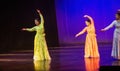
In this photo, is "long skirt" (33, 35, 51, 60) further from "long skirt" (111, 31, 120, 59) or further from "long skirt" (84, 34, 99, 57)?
"long skirt" (111, 31, 120, 59)

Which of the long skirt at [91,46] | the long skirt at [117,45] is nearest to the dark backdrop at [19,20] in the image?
the long skirt at [91,46]

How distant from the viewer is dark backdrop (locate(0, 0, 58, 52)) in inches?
680

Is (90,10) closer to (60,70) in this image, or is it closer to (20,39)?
(20,39)

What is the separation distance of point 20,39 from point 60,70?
27.1 feet

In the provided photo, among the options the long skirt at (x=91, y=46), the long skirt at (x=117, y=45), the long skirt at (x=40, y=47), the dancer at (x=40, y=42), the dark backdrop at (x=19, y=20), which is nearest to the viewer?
the long skirt at (x=117, y=45)

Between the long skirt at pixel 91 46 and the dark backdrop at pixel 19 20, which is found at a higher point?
the dark backdrop at pixel 19 20

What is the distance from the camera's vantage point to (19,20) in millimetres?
17516

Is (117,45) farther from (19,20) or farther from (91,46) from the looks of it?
(19,20)

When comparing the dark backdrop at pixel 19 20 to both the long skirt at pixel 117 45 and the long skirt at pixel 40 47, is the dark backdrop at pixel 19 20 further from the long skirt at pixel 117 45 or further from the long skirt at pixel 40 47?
the long skirt at pixel 117 45

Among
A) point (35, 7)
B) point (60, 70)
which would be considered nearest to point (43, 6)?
point (35, 7)

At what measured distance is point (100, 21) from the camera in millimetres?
18031

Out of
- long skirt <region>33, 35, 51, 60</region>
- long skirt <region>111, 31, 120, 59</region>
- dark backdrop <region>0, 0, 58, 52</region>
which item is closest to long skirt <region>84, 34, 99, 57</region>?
long skirt <region>33, 35, 51, 60</region>

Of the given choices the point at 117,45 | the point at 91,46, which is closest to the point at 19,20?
the point at 91,46

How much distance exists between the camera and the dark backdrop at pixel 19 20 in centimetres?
1728
